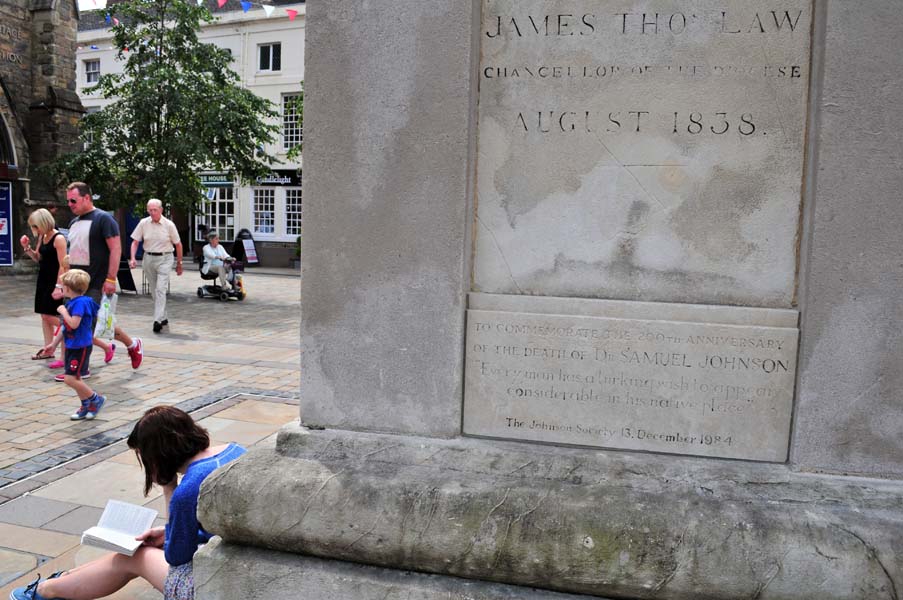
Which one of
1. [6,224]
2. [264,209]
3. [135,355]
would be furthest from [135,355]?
[264,209]

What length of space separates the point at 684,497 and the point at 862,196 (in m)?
1.06

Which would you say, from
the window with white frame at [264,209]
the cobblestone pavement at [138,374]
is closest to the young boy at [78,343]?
the cobblestone pavement at [138,374]

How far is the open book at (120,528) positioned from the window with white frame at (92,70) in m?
37.8

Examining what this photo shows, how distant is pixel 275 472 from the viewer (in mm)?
2418

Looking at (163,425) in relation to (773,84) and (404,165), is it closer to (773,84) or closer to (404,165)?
(404,165)

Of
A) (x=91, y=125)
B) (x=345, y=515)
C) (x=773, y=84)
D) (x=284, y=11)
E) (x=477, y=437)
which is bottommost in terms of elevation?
(x=345, y=515)

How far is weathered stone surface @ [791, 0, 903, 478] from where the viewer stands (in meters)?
2.17

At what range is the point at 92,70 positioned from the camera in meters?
36.0

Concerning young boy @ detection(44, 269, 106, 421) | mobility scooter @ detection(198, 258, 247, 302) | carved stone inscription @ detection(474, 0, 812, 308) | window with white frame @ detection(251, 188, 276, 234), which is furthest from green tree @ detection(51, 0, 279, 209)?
carved stone inscription @ detection(474, 0, 812, 308)

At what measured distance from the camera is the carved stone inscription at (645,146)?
90.9 inches

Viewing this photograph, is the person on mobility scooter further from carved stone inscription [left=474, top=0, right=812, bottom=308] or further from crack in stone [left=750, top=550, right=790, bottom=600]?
crack in stone [left=750, top=550, right=790, bottom=600]

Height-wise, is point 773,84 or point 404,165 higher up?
point 773,84

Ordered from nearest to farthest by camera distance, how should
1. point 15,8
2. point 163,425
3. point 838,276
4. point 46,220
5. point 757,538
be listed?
point 757,538
point 838,276
point 163,425
point 46,220
point 15,8

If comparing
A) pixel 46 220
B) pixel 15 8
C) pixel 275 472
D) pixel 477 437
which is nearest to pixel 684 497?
pixel 477 437
